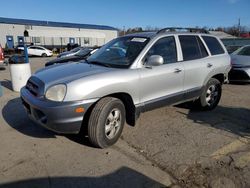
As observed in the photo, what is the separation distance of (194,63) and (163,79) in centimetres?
101

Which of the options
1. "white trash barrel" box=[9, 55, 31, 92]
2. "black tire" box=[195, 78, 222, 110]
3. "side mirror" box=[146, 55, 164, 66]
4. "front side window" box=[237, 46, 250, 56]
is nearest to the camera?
"side mirror" box=[146, 55, 164, 66]

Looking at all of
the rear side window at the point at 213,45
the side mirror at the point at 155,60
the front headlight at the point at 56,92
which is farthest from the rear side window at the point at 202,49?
the front headlight at the point at 56,92

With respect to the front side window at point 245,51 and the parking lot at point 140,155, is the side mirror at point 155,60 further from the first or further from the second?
the front side window at point 245,51

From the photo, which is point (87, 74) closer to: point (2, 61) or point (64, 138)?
point (64, 138)

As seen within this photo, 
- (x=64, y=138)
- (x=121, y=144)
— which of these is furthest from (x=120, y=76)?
(x=64, y=138)

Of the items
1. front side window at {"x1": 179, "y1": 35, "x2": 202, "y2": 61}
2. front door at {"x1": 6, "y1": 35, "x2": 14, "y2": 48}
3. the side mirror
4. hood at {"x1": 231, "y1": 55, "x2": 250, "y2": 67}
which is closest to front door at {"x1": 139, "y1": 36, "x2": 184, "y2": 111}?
the side mirror

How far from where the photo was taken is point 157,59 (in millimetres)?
3938

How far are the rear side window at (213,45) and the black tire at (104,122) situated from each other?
9.45 feet

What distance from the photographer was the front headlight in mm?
3333

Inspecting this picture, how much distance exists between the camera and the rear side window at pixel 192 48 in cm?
489

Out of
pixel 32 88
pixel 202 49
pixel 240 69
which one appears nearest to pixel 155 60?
pixel 202 49

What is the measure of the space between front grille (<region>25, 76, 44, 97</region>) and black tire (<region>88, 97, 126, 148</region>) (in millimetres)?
829

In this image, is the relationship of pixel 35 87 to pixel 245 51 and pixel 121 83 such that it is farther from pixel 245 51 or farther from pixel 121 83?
pixel 245 51

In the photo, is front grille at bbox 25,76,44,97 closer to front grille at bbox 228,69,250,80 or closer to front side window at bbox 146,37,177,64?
front side window at bbox 146,37,177,64
